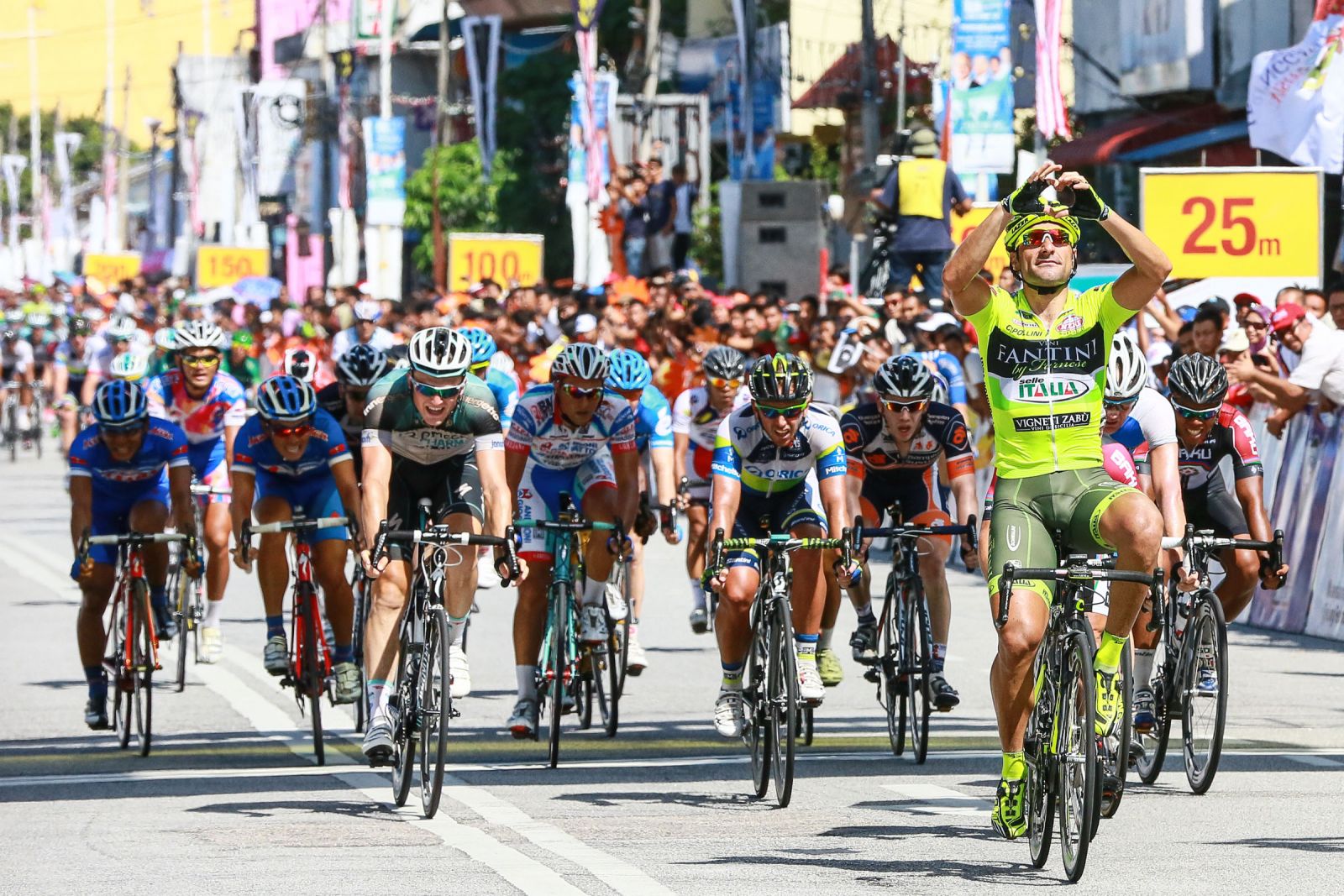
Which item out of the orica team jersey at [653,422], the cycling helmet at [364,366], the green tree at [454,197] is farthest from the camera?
the green tree at [454,197]

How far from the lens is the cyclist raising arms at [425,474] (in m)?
10.7

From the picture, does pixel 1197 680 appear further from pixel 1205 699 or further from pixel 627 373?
pixel 627 373

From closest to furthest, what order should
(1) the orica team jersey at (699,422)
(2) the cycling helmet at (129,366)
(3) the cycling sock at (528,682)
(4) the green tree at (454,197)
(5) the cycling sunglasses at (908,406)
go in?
(3) the cycling sock at (528,682) → (5) the cycling sunglasses at (908,406) → (1) the orica team jersey at (699,422) → (2) the cycling helmet at (129,366) → (4) the green tree at (454,197)

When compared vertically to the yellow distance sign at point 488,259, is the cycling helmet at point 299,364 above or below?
below

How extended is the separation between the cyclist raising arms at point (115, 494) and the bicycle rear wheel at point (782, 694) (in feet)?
12.0

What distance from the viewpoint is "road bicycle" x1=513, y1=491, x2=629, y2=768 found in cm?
1173

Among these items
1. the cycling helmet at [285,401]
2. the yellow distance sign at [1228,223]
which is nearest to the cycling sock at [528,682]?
the cycling helmet at [285,401]

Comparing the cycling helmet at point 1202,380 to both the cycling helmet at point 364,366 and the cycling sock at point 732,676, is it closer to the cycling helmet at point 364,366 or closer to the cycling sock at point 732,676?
the cycling sock at point 732,676

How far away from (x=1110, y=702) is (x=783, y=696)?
1.88m

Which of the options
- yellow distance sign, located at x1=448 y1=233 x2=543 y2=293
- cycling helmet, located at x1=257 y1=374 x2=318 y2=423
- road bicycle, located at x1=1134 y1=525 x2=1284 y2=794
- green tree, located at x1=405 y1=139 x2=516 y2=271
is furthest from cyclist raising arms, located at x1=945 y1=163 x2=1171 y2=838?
green tree, located at x1=405 y1=139 x2=516 y2=271

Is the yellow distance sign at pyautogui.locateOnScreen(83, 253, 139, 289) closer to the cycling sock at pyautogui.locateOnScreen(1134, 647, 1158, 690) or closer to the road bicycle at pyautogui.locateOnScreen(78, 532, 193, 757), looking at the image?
the road bicycle at pyautogui.locateOnScreen(78, 532, 193, 757)

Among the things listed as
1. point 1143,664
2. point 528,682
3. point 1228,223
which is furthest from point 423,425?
point 1228,223

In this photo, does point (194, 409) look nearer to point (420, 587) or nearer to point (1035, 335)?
point (420, 587)

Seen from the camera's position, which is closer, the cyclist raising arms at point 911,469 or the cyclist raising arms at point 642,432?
the cyclist raising arms at point 911,469
